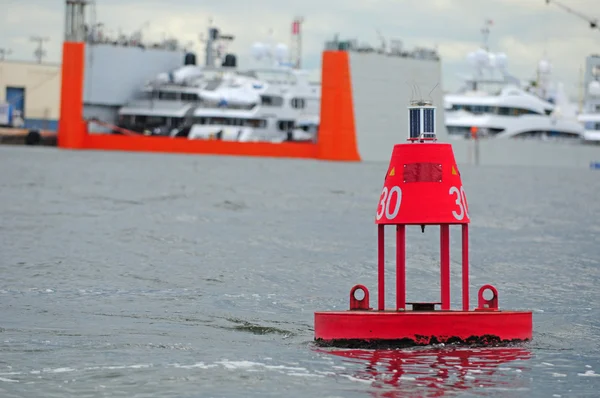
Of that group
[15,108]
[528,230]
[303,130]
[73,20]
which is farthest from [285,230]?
[15,108]

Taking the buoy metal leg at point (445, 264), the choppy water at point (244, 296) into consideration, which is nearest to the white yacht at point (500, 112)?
the choppy water at point (244, 296)

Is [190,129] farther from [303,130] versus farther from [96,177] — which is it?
[96,177]

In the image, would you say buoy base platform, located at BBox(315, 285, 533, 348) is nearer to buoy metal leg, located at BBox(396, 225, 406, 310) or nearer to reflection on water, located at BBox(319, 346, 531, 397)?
reflection on water, located at BBox(319, 346, 531, 397)

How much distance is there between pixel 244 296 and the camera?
17.4 meters

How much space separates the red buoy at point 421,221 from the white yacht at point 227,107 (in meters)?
88.1

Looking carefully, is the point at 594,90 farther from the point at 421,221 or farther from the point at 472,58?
the point at 421,221

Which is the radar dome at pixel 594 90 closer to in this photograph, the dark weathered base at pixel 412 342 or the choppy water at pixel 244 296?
the choppy water at pixel 244 296

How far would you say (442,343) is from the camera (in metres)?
12.0

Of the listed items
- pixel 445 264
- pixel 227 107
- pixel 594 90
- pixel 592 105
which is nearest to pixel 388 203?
pixel 445 264

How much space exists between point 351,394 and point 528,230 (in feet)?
70.1

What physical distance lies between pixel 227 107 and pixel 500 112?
20921 millimetres

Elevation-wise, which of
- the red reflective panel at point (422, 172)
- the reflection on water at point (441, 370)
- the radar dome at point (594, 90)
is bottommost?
the reflection on water at point (441, 370)

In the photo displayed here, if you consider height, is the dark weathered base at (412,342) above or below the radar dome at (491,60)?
below

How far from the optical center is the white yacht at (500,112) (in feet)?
344
